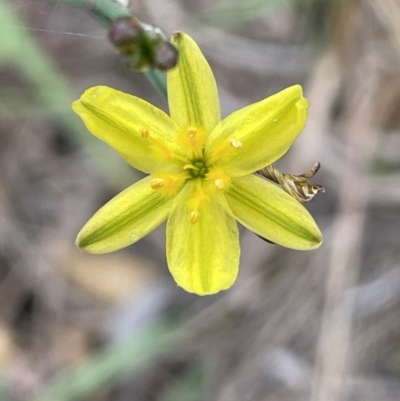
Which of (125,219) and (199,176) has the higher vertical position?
(199,176)

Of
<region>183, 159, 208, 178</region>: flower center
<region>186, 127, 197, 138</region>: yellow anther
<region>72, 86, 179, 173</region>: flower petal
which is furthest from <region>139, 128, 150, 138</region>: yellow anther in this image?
<region>183, 159, 208, 178</region>: flower center

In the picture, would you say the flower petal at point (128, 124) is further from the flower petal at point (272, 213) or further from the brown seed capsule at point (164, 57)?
the brown seed capsule at point (164, 57)

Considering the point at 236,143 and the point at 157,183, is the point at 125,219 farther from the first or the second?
the point at 236,143

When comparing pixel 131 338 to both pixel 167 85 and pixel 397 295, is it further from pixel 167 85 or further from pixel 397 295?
pixel 167 85

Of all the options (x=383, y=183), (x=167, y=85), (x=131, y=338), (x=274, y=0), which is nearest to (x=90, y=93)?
(x=167, y=85)

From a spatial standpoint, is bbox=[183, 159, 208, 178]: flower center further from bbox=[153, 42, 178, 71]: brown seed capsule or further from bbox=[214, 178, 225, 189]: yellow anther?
bbox=[153, 42, 178, 71]: brown seed capsule

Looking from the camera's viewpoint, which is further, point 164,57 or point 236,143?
point 236,143

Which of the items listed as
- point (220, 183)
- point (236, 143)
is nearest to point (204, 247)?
point (220, 183)
